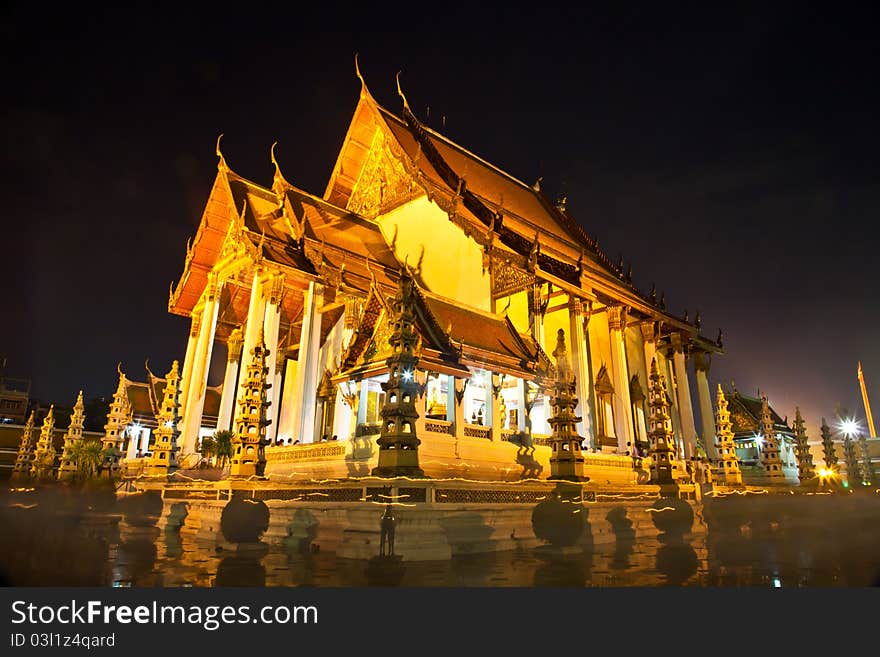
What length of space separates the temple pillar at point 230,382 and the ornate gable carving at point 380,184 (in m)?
7.42

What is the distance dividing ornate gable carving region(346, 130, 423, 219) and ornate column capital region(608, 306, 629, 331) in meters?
8.90

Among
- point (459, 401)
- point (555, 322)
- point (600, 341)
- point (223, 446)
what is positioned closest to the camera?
point (459, 401)

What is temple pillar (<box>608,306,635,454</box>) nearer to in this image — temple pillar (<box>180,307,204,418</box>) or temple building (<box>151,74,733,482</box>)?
temple building (<box>151,74,733,482</box>)

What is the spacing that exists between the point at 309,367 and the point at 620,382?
37.0ft

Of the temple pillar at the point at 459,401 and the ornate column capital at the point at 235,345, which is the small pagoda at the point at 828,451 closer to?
the temple pillar at the point at 459,401

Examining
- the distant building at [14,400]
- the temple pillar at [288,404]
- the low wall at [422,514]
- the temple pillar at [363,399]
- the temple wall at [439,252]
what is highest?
the temple wall at [439,252]

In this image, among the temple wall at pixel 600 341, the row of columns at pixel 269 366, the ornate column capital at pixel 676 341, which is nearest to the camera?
the row of columns at pixel 269 366

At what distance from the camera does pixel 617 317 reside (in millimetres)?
20828

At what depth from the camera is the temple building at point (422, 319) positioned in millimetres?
10234

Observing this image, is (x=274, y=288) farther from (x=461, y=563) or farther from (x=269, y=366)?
(x=461, y=563)

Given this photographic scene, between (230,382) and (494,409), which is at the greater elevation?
(230,382)

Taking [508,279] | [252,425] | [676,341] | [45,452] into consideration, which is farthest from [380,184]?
[45,452]

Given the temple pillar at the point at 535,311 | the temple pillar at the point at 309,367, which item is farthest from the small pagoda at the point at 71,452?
the temple pillar at the point at 535,311

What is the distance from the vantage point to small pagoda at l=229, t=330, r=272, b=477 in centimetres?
945
